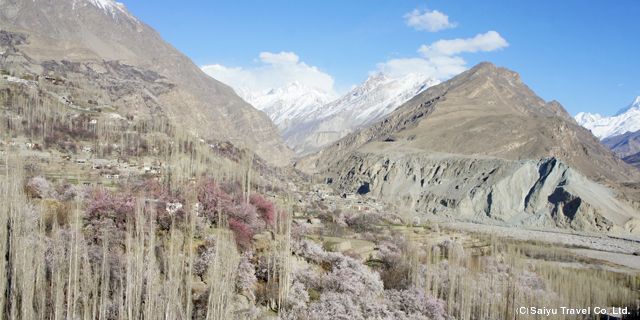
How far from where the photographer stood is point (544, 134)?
109 metres

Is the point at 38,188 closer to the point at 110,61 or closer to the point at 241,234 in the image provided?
the point at 241,234

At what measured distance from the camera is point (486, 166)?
258 feet

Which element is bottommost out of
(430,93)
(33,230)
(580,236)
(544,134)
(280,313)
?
(580,236)

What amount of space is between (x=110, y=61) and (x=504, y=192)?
5215 inches

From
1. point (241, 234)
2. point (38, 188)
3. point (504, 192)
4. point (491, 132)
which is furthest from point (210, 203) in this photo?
point (491, 132)

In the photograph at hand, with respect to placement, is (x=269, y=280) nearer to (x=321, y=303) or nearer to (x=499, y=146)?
(x=321, y=303)

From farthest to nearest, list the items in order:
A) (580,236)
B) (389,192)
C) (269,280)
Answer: (389,192) < (580,236) < (269,280)

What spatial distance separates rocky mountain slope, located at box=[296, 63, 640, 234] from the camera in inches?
2618

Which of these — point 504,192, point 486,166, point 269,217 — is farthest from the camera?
point 486,166

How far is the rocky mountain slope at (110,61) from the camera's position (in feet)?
358

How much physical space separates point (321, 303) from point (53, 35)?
162m

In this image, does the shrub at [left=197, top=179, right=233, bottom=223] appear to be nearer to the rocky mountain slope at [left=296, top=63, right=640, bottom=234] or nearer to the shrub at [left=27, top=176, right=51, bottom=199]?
the shrub at [left=27, top=176, right=51, bottom=199]

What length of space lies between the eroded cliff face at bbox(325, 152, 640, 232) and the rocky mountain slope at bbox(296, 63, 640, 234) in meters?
0.18

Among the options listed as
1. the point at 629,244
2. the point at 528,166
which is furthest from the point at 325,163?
the point at 629,244
